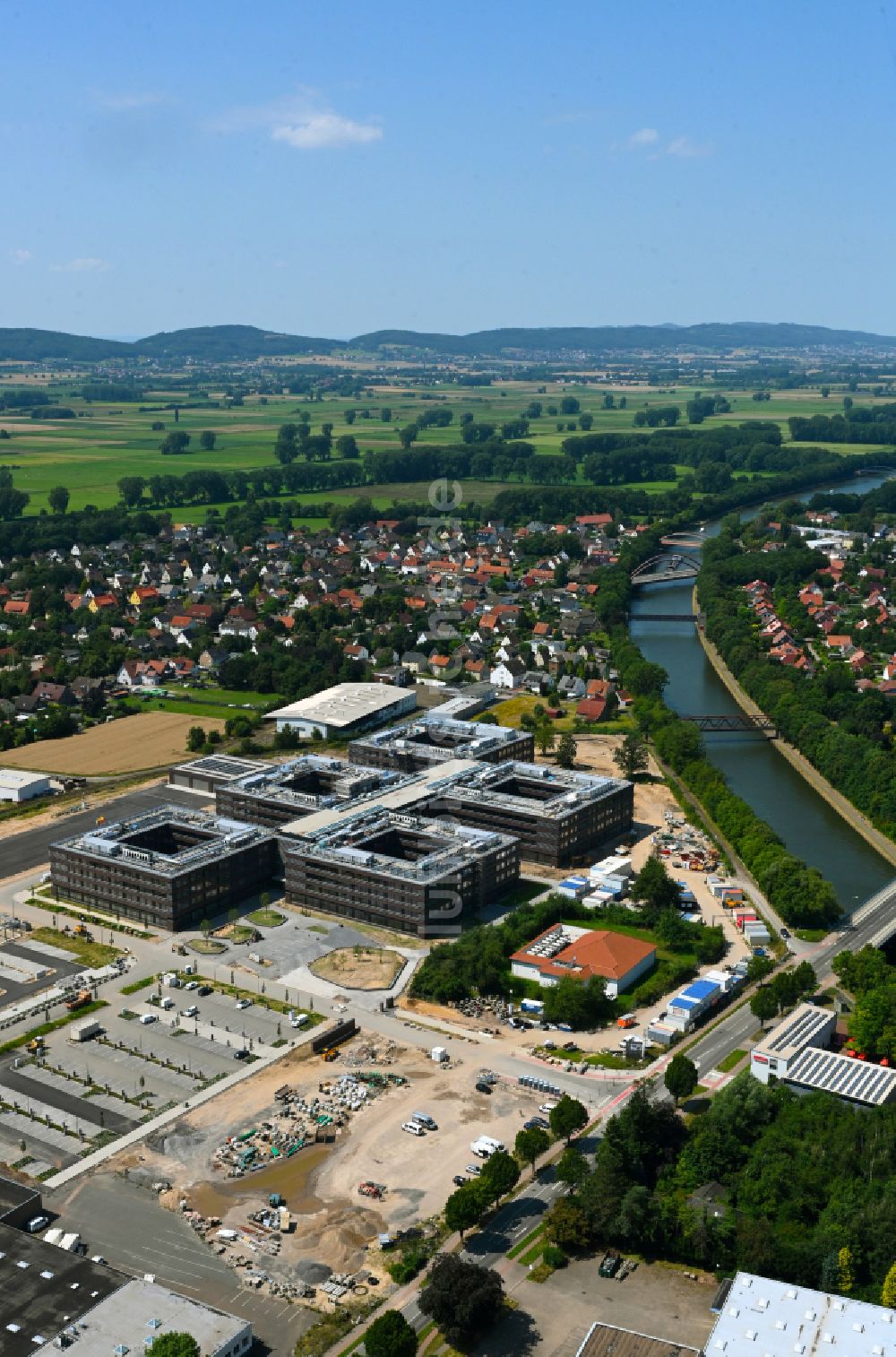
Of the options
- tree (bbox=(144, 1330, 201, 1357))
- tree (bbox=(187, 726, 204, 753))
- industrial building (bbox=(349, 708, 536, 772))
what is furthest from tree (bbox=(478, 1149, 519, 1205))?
tree (bbox=(187, 726, 204, 753))

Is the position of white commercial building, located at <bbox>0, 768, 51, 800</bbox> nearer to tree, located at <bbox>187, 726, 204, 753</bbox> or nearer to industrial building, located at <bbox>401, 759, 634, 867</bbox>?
tree, located at <bbox>187, 726, 204, 753</bbox>

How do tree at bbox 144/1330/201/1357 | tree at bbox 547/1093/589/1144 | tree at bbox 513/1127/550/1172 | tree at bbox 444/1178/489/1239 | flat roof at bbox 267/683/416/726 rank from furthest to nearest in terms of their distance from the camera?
flat roof at bbox 267/683/416/726
tree at bbox 547/1093/589/1144
tree at bbox 513/1127/550/1172
tree at bbox 444/1178/489/1239
tree at bbox 144/1330/201/1357

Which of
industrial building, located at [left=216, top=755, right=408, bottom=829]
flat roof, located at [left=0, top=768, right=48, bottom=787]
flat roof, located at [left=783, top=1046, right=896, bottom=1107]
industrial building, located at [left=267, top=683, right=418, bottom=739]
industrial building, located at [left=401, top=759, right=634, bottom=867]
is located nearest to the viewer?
flat roof, located at [left=783, top=1046, right=896, bottom=1107]

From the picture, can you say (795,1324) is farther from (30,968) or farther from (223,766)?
(223,766)

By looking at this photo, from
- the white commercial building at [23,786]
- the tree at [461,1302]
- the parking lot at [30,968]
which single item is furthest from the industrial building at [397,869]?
the tree at [461,1302]

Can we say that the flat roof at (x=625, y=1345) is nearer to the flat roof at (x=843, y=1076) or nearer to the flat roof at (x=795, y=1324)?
the flat roof at (x=795, y=1324)

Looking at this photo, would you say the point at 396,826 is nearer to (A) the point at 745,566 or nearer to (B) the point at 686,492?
(A) the point at 745,566

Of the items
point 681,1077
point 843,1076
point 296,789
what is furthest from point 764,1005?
point 296,789
